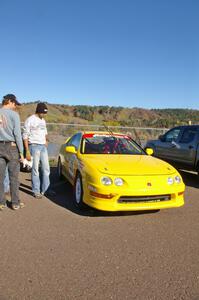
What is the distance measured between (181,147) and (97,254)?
586 cm

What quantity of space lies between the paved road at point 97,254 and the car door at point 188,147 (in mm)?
2978

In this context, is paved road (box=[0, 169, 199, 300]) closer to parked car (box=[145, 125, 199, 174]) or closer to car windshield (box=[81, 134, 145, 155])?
car windshield (box=[81, 134, 145, 155])

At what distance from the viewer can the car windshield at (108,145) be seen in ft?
21.2

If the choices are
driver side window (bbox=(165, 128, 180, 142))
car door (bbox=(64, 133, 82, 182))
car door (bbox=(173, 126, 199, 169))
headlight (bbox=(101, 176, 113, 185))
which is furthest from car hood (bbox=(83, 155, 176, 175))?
driver side window (bbox=(165, 128, 180, 142))

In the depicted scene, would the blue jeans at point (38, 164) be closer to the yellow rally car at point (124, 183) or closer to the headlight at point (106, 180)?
the yellow rally car at point (124, 183)

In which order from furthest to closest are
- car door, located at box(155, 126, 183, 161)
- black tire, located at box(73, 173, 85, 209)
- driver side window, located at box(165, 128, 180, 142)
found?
driver side window, located at box(165, 128, 180, 142), car door, located at box(155, 126, 183, 161), black tire, located at box(73, 173, 85, 209)

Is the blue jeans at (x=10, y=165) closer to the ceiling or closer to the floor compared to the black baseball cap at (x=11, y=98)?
closer to the floor

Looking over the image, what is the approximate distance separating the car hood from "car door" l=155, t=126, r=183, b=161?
3.41 m

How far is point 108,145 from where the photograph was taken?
6.66 metres

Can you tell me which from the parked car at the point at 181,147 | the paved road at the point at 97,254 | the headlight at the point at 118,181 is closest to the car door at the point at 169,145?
the parked car at the point at 181,147

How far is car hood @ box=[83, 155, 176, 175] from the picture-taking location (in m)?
5.26

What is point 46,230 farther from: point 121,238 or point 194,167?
point 194,167

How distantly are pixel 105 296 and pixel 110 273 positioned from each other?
1.46 feet

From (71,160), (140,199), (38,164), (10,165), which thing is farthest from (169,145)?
(10,165)
